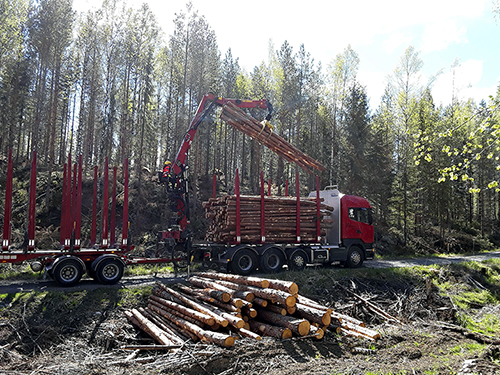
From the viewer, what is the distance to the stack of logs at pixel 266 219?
1296cm

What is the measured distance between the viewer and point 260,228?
43.6 feet

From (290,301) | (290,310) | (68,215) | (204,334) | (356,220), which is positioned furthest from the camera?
(356,220)

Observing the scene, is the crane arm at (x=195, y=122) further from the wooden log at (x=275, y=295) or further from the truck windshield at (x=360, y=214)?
the wooden log at (x=275, y=295)

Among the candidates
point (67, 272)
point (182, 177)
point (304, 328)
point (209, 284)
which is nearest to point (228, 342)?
point (304, 328)

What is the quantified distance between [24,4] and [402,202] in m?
30.7

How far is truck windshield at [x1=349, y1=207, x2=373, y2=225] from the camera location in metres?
15.6

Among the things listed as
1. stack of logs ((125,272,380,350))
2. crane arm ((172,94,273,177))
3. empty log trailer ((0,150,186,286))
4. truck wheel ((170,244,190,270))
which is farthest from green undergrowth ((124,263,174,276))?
stack of logs ((125,272,380,350))

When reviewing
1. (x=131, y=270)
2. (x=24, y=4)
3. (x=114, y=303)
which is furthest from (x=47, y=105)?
(x=114, y=303)

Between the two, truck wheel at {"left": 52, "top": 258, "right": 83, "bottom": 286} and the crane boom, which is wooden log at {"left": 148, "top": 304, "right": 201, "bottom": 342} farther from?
the crane boom

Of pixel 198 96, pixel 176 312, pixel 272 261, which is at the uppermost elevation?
pixel 198 96

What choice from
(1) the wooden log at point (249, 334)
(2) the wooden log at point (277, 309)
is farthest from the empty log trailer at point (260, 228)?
(1) the wooden log at point (249, 334)

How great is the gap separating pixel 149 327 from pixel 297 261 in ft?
24.8

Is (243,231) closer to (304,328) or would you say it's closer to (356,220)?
(356,220)

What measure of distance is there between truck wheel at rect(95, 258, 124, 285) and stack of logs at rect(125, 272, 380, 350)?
2445mm
